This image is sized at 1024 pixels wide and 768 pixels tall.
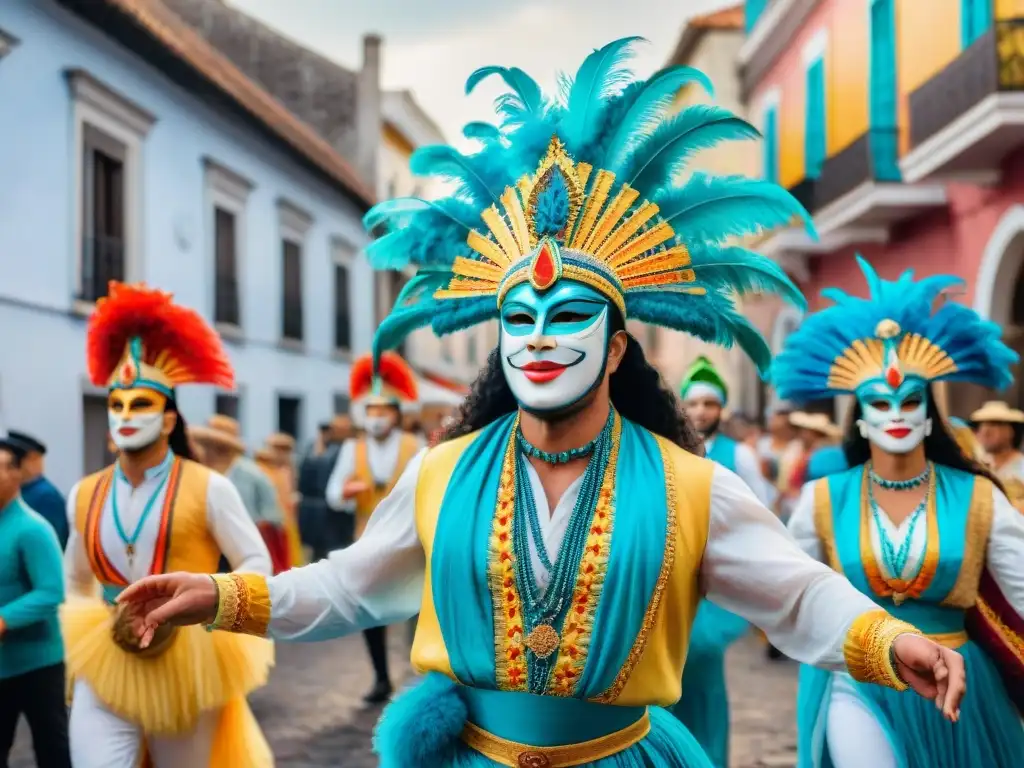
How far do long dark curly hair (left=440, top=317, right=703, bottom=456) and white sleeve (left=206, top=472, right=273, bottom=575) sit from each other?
5.99 feet

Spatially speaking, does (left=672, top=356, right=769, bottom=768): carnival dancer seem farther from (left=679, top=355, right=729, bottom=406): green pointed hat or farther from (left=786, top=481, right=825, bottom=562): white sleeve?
(left=679, top=355, right=729, bottom=406): green pointed hat

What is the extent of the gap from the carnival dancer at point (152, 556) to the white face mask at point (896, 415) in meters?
2.46

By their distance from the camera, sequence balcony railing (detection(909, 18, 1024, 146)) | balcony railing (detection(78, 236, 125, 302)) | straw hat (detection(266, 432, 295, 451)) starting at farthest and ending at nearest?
balcony railing (detection(78, 236, 125, 302)) < straw hat (detection(266, 432, 295, 451)) < balcony railing (detection(909, 18, 1024, 146))

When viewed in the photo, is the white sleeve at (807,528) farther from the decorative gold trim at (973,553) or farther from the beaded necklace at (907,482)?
the decorative gold trim at (973,553)

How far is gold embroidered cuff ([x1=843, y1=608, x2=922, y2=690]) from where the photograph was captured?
286 centimetres

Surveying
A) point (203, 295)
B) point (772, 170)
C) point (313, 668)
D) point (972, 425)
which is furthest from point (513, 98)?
point (772, 170)

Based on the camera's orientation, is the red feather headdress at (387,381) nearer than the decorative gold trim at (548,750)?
No

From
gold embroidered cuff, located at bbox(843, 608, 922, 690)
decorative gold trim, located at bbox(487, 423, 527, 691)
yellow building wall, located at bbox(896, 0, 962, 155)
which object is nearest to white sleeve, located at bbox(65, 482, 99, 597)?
decorative gold trim, located at bbox(487, 423, 527, 691)

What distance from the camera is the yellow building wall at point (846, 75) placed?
16438 millimetres

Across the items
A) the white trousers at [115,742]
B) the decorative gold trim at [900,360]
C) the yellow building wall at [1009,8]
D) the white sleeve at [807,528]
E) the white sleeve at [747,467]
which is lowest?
the white trousers at [115,742]

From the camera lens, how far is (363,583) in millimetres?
3363

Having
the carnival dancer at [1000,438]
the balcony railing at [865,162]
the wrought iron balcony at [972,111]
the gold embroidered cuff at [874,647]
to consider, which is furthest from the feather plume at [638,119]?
the balcony railing at [865,162]

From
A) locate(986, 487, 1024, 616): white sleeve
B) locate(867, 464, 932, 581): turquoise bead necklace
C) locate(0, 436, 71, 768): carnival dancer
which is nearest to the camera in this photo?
locate(986, 487, 1024, 616): white sleeve

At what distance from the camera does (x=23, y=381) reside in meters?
12.1
